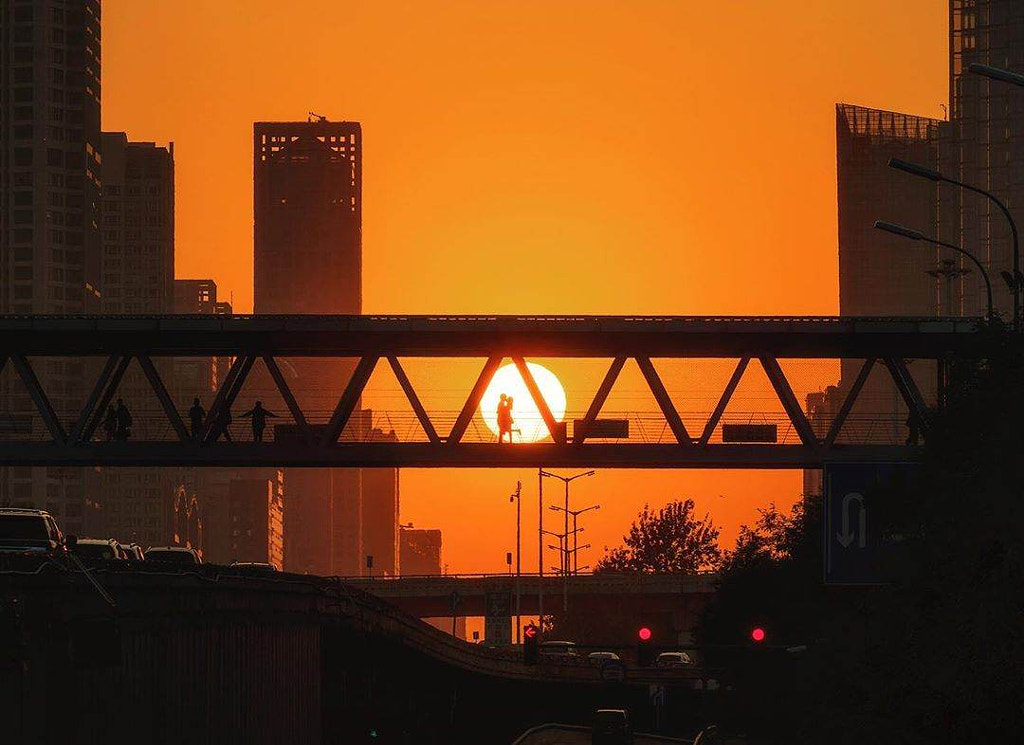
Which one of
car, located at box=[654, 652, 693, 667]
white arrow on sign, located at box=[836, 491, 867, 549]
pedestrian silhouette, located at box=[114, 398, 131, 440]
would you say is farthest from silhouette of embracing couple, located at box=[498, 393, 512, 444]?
car, located at box=[654, 652, 693, 667]

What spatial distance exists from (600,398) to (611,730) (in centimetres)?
2031

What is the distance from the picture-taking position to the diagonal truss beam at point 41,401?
67875 mm

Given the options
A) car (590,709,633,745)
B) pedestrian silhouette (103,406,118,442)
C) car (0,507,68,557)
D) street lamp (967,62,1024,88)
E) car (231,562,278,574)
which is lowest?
car (590,709,633,745)

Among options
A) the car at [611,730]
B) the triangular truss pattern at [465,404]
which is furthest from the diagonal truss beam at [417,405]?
the car at [611,730]

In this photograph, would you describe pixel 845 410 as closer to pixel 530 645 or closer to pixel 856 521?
pixel 530 645

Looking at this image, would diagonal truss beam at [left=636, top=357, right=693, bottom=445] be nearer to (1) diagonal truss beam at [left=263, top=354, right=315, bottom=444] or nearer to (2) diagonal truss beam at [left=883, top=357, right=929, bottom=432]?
(2) diagonal truss beam at [left=883, top=357, right=929, bottom=432]

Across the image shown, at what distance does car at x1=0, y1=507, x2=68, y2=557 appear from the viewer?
45.1 m

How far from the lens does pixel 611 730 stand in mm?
84938

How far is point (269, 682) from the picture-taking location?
52531 millimetres

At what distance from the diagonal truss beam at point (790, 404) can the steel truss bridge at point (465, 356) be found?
0.23ft

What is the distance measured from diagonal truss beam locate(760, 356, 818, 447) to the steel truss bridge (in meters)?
0.07

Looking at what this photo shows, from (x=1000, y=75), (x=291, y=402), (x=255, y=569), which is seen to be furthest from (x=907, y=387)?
(x=1000, y=75)

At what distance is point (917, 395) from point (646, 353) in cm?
804

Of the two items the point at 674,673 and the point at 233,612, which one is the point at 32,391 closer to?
the point at 233,612
